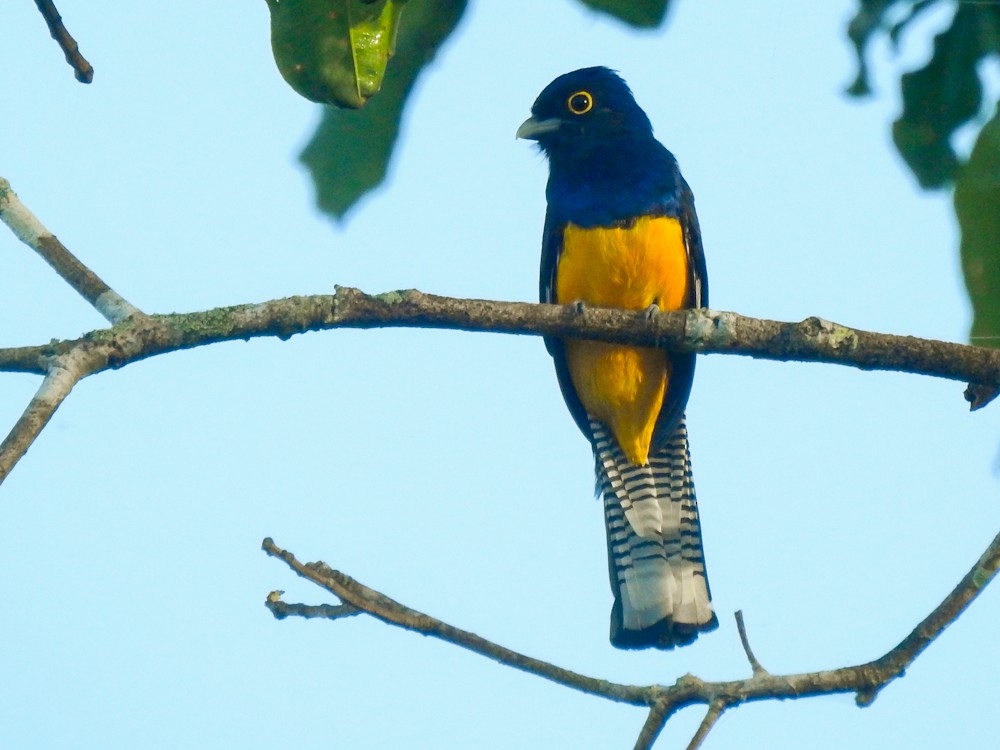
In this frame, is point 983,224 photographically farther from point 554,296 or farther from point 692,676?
point 554,296

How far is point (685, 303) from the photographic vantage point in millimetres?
5328

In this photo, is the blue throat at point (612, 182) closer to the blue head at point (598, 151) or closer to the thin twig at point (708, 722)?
the blue head at point (598, 151)

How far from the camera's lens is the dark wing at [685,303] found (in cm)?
533

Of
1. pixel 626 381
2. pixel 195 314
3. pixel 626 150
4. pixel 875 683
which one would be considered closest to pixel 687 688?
pixel 875 683

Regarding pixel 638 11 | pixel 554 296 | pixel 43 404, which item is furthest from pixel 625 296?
pixel 43 404

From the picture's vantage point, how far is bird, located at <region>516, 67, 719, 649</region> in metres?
5.04

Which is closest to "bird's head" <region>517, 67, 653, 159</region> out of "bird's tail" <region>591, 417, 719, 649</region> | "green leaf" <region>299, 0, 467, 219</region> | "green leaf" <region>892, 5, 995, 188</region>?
"bird's tail" <region>591, 417, 719, 649</region>

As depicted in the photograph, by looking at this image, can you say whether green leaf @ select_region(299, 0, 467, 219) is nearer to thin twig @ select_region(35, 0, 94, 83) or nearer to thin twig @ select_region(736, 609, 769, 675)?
thin twig @ select_region(35, 0, 94, 83)

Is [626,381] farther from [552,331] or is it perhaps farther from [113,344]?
[113,344]

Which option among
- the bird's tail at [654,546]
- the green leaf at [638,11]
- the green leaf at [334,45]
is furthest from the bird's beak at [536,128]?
the green leaf at [334,45]

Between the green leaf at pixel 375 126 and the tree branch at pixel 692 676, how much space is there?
1.10 metres

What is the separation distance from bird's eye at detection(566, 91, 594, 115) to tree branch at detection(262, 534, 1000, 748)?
3.44 meters

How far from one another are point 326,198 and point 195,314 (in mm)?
567

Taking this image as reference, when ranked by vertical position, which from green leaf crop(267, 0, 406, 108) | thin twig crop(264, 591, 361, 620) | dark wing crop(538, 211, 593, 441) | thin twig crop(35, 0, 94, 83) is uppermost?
dark wing crop(538, 211, 593, 441)
